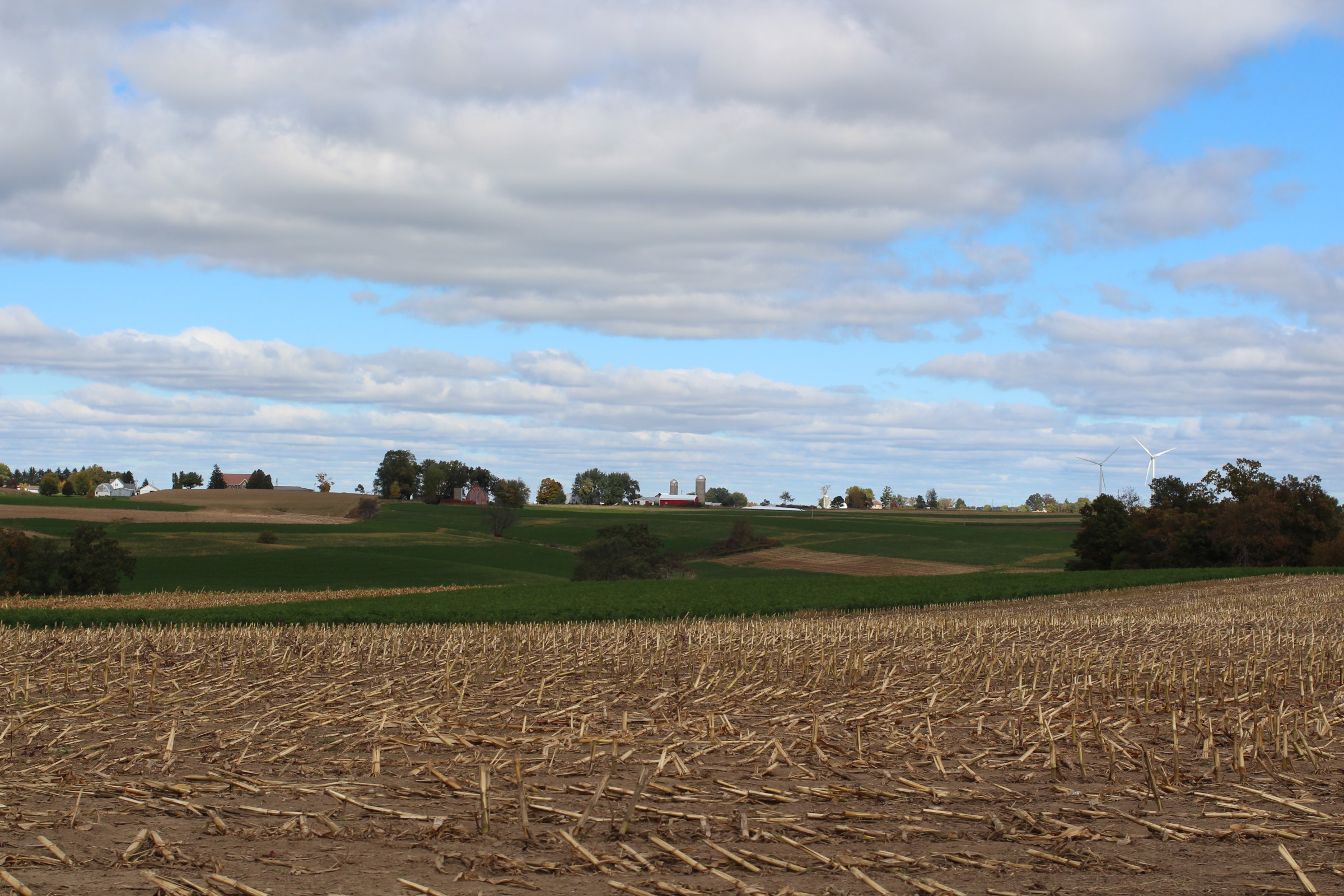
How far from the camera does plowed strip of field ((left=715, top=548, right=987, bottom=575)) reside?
9938 cm

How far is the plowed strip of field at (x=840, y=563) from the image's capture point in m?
99.4

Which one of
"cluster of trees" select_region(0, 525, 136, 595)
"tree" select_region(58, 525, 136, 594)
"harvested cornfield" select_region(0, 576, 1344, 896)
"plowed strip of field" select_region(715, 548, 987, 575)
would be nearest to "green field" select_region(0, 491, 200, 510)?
"tree" select_region(58, 525, 136, 594)

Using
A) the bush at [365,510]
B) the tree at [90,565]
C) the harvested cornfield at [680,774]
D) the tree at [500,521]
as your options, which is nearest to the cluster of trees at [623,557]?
the tree at [90,565]

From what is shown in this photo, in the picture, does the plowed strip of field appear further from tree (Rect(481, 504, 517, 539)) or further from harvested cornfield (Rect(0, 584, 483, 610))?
harvested cornfield (Rect(0, 584, 483, 610))

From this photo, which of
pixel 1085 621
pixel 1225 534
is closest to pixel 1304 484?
pixel 1225 534

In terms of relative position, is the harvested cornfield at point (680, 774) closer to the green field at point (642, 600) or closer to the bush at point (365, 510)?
the green field at point (642, 600)

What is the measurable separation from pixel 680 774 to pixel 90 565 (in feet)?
215

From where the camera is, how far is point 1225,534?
273 ft

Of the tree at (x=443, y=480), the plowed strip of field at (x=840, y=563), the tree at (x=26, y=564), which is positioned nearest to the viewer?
the tree at (x=26, y=564)

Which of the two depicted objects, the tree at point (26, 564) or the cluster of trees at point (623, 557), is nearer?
the tree at point (26, 564)

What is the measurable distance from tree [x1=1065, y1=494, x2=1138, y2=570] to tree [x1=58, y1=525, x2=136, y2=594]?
71187mm

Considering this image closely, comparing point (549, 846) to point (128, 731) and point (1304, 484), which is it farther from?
point (1304, 484)

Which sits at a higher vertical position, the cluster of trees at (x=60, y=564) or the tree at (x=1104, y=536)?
the tree at (x=1104, y=536)

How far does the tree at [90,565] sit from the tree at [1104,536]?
234 ft
